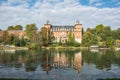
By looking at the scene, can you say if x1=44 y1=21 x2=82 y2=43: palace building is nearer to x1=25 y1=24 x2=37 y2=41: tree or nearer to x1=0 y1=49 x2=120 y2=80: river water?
x1=25 y1=24 x2=37 y2=41: tree

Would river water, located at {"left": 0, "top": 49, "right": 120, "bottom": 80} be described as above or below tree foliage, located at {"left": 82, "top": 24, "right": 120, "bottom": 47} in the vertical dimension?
below

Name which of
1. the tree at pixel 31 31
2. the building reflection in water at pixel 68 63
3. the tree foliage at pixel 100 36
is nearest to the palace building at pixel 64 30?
the tree foliage at pixel 100 36

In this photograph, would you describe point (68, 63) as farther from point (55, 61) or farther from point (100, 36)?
point (100, 36)

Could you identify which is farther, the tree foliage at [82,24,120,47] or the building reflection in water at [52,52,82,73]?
the tree foliage at [82,24,120,47]

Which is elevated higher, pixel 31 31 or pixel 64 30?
pixel 64 30

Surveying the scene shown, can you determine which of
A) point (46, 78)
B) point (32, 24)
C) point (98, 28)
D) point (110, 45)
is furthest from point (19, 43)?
point (46, 78)

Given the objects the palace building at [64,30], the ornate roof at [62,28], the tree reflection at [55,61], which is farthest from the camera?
the ornate roof at [62,28]

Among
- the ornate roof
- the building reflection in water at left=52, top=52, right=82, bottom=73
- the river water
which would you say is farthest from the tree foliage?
the river water

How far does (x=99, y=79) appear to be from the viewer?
72.1 ft

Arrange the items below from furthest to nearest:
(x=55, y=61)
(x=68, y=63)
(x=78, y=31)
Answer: (x=78, y=31), (x=55, y=61), (x=68, y=63)

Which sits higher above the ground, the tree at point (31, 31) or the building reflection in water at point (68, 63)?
the tree at point (31, 31)

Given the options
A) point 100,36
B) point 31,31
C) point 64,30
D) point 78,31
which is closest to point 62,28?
point 64,30

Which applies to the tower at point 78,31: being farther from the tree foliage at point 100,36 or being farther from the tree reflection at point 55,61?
the tree reflection at point 55,61

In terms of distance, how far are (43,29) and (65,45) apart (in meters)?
14.5
